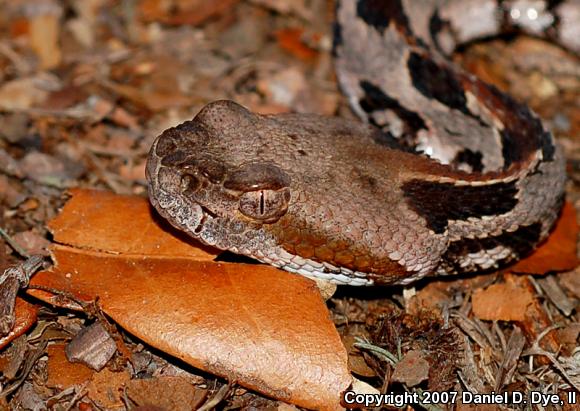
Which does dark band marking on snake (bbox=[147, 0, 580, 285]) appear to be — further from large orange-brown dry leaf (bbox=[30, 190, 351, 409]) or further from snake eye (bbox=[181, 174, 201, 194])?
large orange-brown dry leaf (bbox=[30, 190, 351, 409])

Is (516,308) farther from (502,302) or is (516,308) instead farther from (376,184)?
(376,184)

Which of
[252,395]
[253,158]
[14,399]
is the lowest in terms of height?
[14,399]

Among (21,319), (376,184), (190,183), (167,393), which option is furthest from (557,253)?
(21,319)

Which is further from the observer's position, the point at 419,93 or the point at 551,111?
the point at 551,111

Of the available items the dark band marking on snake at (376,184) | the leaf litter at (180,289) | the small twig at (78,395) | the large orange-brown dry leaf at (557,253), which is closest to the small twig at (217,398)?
the leaf litter at (180,289)

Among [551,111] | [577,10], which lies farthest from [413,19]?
[577,10]

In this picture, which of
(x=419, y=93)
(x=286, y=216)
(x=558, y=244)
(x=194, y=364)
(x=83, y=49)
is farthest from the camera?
(x=83, y=49)

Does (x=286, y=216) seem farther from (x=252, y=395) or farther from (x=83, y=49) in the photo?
(x=83, y=49)
